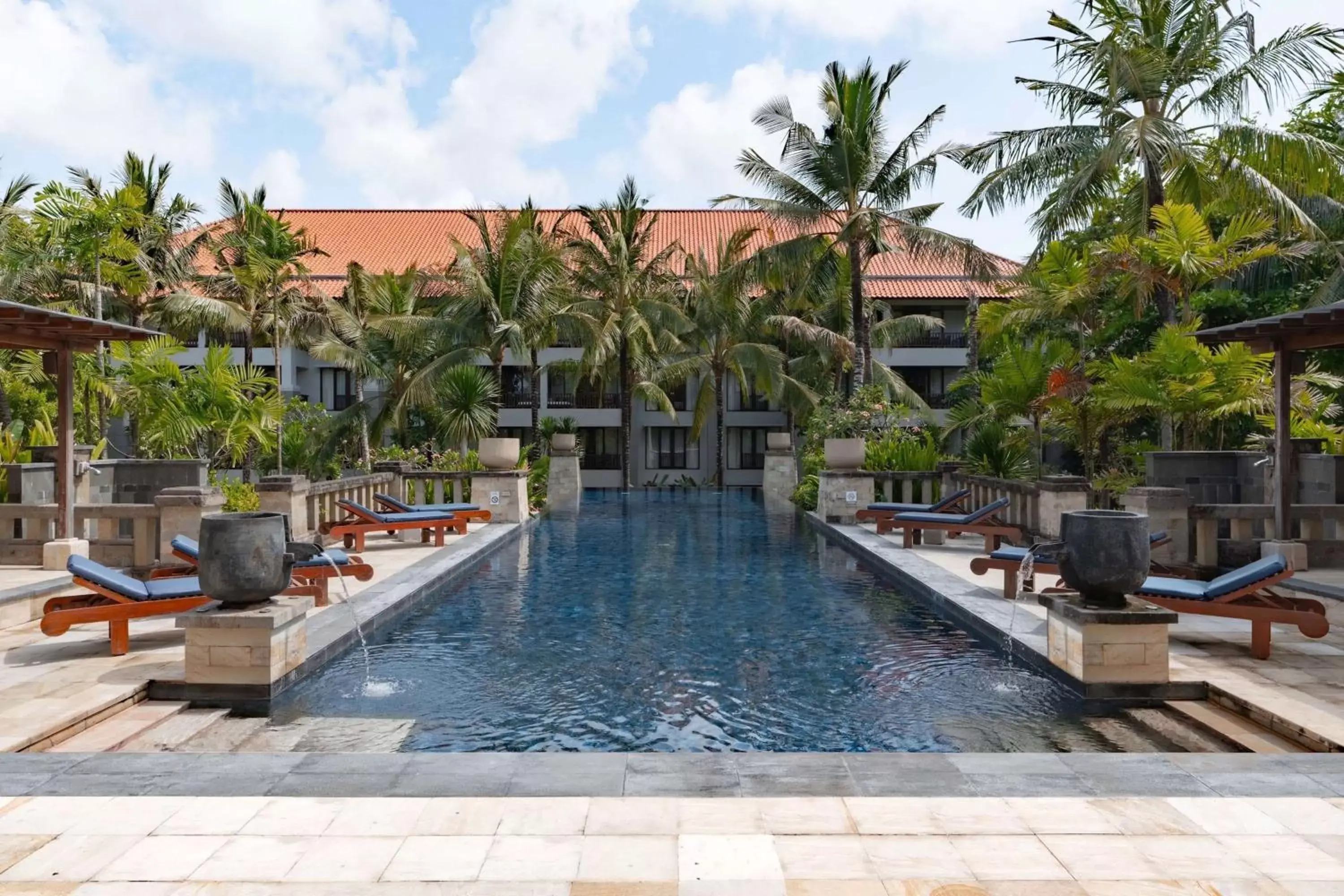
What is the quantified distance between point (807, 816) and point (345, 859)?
2.04m

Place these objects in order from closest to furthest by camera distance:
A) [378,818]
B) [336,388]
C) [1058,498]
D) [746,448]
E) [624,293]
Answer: [378,818]
[1058,498]
[624,293]
[746,448]
[336,388]

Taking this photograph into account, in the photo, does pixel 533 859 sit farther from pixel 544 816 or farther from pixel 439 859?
pixel 544 816

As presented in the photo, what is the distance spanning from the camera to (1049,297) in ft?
61.6

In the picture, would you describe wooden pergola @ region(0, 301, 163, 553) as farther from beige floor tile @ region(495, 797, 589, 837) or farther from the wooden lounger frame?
beige floor tile @ region(495, 797, 589, 837)

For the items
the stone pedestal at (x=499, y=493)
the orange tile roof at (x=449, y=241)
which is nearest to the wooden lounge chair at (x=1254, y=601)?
the stone pedestal at (x=499, y=493)

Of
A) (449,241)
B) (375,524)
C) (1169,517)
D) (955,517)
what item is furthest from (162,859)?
(449,241)

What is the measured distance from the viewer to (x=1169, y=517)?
1151cm

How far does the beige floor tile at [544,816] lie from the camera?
441 cm

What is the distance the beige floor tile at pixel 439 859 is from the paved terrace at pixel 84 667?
114 inches

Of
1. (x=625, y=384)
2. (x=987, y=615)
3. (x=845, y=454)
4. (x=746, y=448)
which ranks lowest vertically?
(x=987, y=615)

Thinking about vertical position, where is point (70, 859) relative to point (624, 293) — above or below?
below

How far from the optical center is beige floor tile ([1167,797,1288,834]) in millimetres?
4391

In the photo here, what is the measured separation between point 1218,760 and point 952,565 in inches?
323

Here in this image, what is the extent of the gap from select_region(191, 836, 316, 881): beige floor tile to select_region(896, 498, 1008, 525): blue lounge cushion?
11253 millimetres
